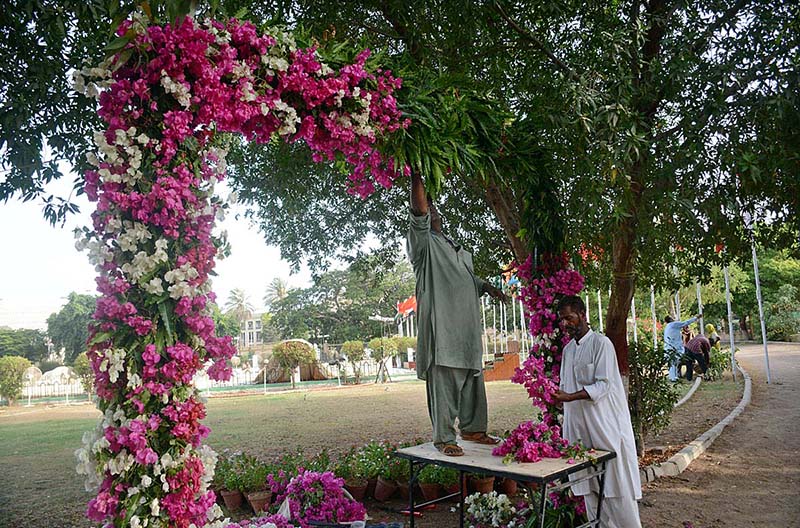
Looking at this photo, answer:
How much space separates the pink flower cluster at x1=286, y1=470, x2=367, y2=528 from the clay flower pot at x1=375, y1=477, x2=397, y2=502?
1.11 m

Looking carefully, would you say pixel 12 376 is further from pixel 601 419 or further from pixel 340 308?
pixel 340 308

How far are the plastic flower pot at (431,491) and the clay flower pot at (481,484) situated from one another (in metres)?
0.33

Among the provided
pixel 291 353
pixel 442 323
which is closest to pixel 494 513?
pixel 442 323

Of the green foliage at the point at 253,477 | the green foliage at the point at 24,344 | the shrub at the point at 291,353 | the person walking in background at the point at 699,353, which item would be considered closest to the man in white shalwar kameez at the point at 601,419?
the green foliage at the point at 253,477

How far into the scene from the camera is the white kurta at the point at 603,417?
13.9ft

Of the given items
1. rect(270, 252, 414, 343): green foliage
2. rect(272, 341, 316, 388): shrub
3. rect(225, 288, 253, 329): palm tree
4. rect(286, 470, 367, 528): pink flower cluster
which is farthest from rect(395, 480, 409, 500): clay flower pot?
rect(225, 288, 253, 329): palm tree

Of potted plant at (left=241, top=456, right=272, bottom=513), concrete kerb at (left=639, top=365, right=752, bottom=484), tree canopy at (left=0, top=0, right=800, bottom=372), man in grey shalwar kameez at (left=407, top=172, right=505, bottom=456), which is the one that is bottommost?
concrete kerb at (left=639, top=365, right=752, bottom=484)

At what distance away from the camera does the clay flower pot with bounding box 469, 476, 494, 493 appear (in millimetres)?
6012

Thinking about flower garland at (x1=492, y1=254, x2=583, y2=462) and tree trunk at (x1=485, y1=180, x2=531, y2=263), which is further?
tree trunk at (x1=485, y1=180, x2=531, y2=263)

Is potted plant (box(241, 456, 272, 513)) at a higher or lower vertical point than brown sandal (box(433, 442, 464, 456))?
lower

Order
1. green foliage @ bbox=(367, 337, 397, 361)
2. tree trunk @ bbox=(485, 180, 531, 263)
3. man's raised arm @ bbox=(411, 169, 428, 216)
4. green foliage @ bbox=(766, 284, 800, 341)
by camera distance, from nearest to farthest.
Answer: man's raised arm @ bbox=(411, 169, 428, 216) < tree trunk @ bbox=(485, 180, 531, 263) < green foliage @ bbox=(367, 337, 397, 361) < green foliage @ bbox=(766, 284, 800, 341)

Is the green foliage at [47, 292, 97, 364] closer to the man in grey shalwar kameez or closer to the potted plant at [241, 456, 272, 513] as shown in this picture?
the potted plant at [241, 456, 272, 513]

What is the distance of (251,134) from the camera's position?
3404 mm

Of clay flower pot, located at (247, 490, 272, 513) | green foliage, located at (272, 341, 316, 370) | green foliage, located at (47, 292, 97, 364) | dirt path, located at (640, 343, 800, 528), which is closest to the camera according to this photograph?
dirt path, located at (640, 343, 800, 528)
